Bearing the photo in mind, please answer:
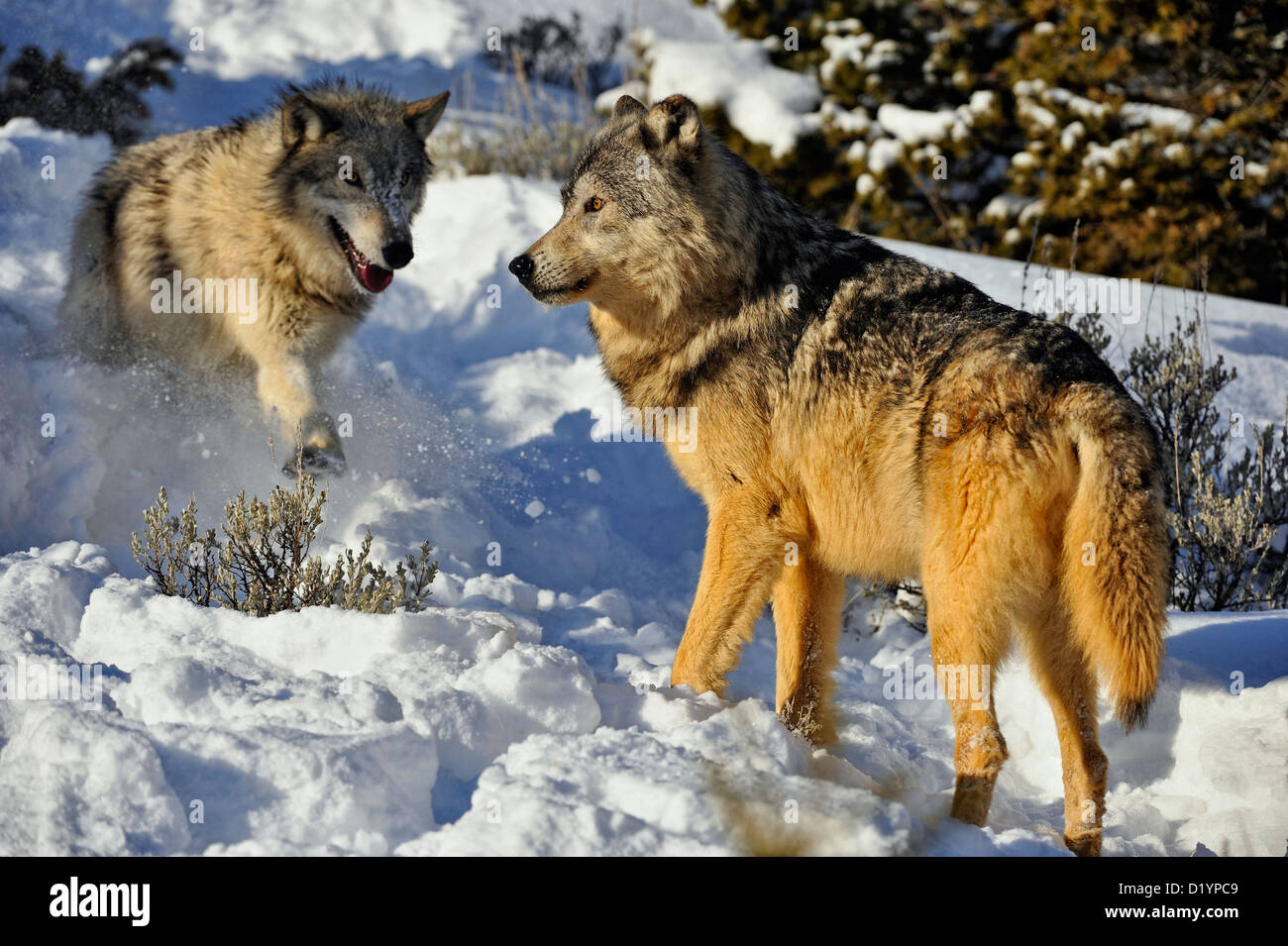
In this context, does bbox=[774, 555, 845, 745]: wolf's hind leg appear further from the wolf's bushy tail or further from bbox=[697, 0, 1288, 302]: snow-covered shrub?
bbox=[697, 0, 1288, 302]: snow-covered shrub

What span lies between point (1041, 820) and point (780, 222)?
8.24ft

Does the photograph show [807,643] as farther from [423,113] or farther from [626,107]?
[423,113]

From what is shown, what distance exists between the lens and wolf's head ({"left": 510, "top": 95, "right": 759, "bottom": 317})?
12.8ft

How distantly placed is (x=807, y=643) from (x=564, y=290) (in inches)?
66.0

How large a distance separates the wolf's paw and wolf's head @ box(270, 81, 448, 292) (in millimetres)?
946

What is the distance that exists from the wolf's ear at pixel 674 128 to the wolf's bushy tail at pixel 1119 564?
1795 mm

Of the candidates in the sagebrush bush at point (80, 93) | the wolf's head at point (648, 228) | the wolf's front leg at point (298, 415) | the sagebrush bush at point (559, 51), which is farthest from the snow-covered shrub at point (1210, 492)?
the sagebrush bush at point (559, 51)

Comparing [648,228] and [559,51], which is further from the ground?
[559,51]

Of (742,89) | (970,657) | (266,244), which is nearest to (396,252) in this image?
(266,244)

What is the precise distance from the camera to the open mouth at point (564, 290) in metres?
3.91

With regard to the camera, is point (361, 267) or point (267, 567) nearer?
point (267, 567)

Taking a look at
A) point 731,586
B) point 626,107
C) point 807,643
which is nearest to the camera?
point 731,586

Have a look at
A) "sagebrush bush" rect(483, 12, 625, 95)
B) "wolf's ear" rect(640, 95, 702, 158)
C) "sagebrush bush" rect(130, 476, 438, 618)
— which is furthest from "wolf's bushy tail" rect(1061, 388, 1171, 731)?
"sagebrush bush" rect(483, 12, 625, 95)

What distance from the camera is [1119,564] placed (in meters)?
3.08
